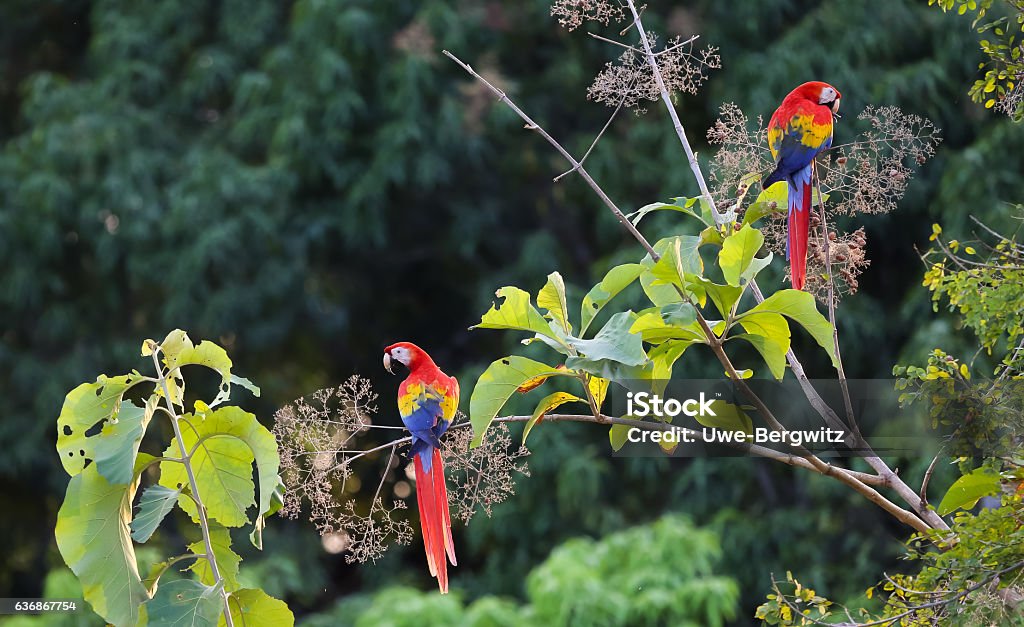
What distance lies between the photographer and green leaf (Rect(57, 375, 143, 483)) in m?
0.71

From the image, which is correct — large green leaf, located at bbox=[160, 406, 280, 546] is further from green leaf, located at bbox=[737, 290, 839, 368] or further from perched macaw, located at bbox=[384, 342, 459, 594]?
green leaf, located at bbox=[737, 290, 839, 368]

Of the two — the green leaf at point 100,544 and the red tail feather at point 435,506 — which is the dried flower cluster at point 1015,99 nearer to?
the red tail feather at point 435,506

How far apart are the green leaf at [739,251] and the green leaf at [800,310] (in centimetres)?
3

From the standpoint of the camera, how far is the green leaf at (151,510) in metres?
0.69

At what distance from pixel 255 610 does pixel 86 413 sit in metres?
0.17

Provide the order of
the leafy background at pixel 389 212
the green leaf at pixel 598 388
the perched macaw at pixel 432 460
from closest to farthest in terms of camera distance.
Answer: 1. the green leaf at pixel 598 388
2. the perched macaw at pixel 432 460
3. the leafy background at pixel 389 212

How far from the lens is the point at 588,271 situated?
3629 millimetres

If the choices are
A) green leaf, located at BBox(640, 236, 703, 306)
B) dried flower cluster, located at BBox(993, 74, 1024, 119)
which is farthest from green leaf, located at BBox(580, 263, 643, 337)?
dried flower cluster, located at BBox(993, 74, 1024, 119)

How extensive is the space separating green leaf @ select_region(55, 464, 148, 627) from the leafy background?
233 centimetres

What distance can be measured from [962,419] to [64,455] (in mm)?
589

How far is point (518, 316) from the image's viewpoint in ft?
2.25

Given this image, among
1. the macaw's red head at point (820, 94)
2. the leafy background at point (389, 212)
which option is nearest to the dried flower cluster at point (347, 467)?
the macaw's red head at point (820, 94)

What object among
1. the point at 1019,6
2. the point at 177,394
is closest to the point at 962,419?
the point at 1019,6

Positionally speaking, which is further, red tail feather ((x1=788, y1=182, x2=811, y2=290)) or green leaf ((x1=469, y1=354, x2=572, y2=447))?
red tail feather ((x1=788, y1=182, x2=811, y2=290))
